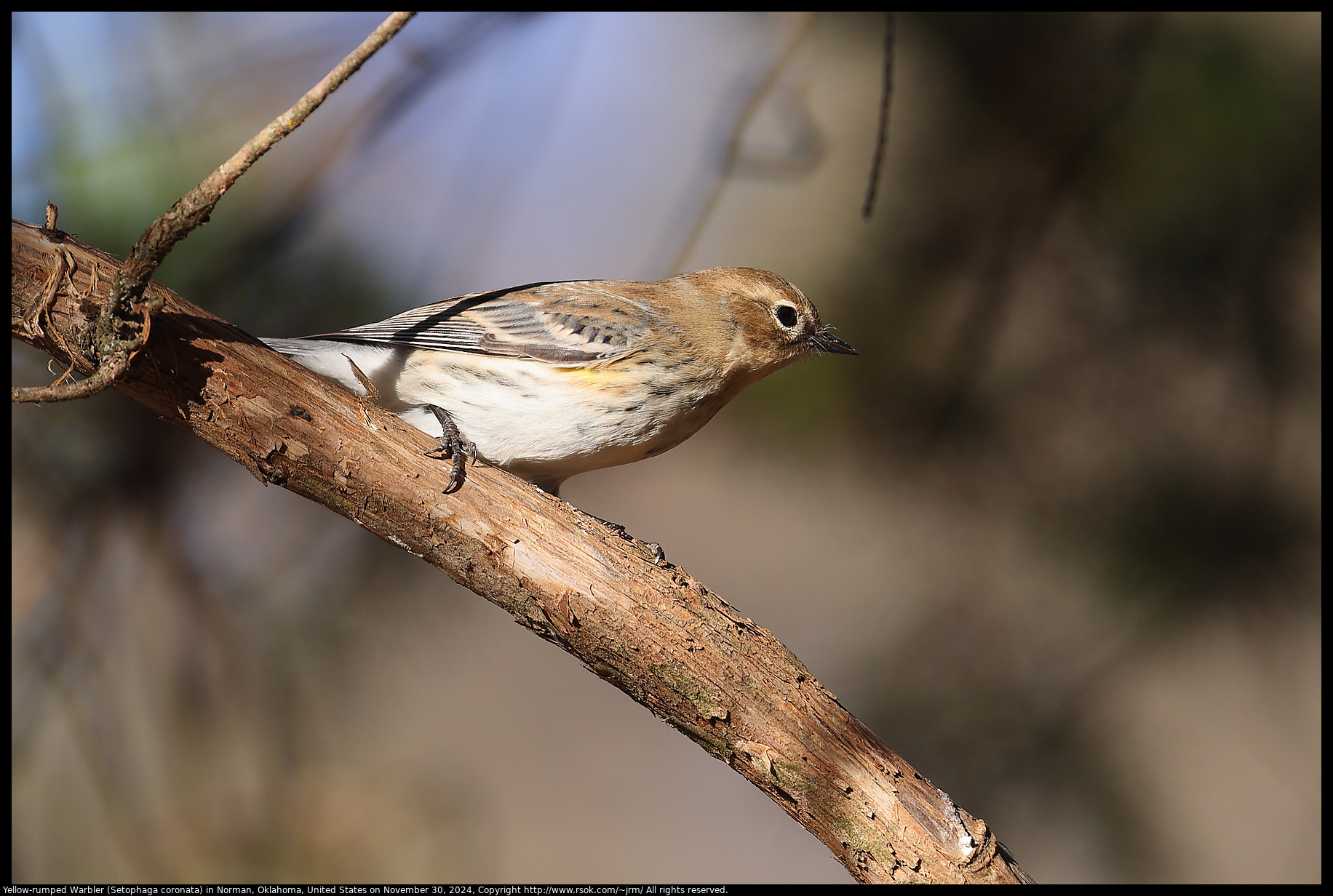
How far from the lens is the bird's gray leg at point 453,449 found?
6.24 feet

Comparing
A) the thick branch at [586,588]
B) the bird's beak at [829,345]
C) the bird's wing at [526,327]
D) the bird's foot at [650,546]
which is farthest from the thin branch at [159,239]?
the bird's beak at [829,345]

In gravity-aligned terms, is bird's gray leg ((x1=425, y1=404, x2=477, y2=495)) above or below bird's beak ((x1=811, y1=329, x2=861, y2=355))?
below

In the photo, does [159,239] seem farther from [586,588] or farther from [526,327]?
[526,327]

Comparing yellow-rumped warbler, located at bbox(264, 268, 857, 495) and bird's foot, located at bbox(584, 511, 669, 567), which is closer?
bird's foot, located at bbox(584, 511, 669, 567)

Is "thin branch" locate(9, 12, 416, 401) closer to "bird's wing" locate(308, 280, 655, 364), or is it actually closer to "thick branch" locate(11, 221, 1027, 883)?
"thick branch" locate(11, 221, 1027, 883)

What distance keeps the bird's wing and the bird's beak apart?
2.08 feet

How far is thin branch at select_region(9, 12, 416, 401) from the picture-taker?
51.3 inches

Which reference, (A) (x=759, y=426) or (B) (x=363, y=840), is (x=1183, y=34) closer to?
(A) (x=759, y=426)

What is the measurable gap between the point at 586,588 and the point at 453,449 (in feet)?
1.80

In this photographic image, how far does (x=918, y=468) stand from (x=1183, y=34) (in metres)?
Answer: 2.18

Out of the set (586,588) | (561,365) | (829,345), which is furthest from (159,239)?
(829,345)

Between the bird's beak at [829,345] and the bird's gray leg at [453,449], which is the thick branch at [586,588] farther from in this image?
the bird's beak at [829,345]

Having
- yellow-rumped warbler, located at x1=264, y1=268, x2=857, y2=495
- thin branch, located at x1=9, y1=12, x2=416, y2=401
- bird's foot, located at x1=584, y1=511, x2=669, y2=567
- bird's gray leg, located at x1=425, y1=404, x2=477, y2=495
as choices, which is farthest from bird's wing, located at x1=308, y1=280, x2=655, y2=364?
thin branch, located at x1=9, y1=12, x2=416, y2=401

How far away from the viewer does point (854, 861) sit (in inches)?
69.1
